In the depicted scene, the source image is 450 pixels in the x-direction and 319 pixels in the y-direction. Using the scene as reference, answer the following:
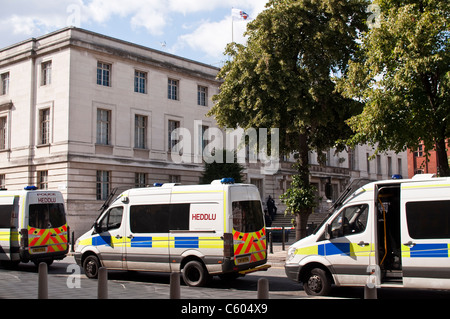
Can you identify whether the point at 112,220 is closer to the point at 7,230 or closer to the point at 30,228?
the point at 30,228

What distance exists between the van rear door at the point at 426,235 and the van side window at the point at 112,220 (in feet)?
24.6

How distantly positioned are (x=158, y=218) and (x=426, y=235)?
665 cm

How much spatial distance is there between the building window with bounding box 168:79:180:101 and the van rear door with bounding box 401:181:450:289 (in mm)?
28480

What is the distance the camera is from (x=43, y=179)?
31375 mm

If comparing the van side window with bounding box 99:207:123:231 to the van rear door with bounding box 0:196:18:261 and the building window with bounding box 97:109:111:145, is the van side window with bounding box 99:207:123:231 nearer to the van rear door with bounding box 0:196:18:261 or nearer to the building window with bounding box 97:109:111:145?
the van rear door with bounding box 0:196:18:261

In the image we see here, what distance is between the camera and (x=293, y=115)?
1870 cm

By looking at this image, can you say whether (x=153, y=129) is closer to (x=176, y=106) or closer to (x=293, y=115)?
(x=176, y=106)

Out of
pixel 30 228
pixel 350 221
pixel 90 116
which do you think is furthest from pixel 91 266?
pixel 90 116

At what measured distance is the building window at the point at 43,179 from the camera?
102 ft

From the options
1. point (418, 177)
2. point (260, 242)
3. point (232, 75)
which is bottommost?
point (260, 242)

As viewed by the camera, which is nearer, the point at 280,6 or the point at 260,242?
the point at 260,242

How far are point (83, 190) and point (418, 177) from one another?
951 inches

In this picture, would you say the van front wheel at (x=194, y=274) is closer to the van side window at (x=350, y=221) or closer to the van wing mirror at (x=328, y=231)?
A: the van wing mirror at (x=328, y=231)
